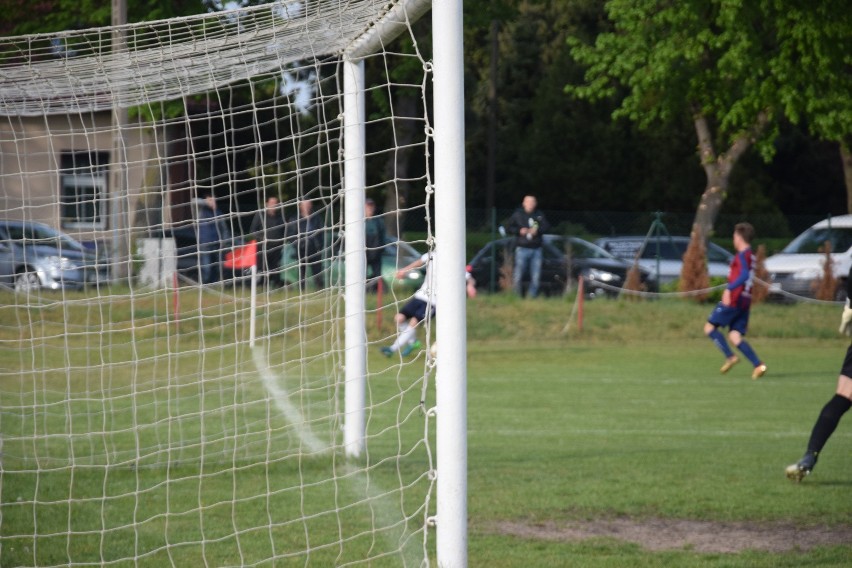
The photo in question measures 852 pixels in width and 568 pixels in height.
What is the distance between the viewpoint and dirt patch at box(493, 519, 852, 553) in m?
6.02

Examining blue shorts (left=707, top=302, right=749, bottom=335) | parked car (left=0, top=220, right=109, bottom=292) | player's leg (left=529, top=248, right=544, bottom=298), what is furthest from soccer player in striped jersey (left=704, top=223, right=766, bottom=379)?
parked car (left=0, top=220, right=109, bottom=292)

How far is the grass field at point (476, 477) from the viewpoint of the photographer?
19.4ft

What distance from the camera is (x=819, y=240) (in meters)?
24.3

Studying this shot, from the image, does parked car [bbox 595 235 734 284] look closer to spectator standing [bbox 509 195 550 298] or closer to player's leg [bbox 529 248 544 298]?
spectator standing [bbox 509 195 550 298]

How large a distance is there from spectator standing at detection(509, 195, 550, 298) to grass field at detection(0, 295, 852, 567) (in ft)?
18.4

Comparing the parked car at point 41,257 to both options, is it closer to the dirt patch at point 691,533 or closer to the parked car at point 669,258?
the dirt patch at point 691,533

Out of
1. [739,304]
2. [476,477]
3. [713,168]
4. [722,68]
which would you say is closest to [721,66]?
[722,68]

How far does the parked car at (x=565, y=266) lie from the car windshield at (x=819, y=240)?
3229 mm

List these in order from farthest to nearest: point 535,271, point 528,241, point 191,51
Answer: point 535,271, point 528,241, point 191,51

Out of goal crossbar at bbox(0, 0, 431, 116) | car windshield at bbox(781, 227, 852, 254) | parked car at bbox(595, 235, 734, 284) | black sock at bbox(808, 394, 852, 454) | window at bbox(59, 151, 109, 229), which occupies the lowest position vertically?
parked car at bbox(595, 235, 734, 284)

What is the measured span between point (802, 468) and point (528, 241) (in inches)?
511

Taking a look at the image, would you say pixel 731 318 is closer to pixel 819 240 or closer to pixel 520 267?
pixel 520 267

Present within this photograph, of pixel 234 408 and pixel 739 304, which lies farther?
pixel 739 304

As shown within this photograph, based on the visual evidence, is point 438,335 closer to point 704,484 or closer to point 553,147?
point 704,484
